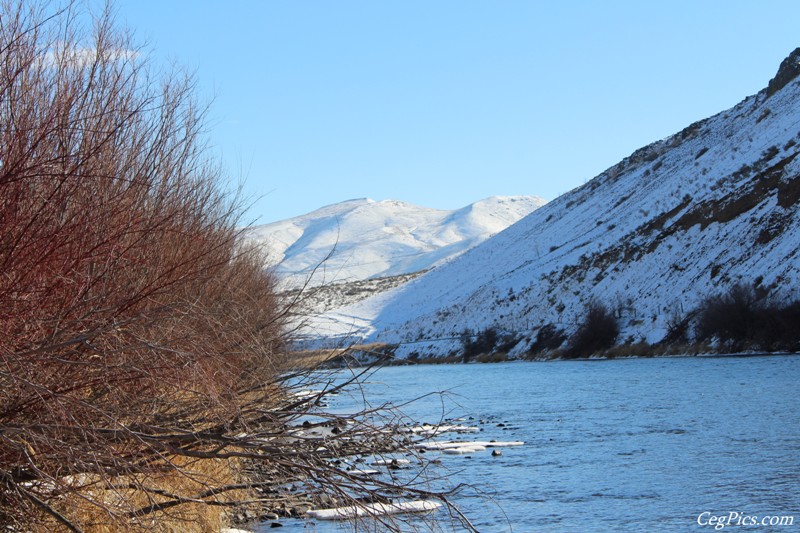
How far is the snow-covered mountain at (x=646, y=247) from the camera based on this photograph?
49.9m

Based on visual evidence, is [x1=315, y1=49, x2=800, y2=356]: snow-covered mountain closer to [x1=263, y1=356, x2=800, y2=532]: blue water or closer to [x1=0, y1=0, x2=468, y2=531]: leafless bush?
[x1=263, y1=356, x2=800, y2=532]: blue water

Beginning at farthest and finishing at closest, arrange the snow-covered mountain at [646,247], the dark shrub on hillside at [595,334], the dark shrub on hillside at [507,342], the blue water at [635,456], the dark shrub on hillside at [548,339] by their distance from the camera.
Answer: the dark shrub on hillside at [507,342]
the dark shrub on hillside at [548,339]
the dark shrub on hillside at [595,334]
the snow-covered mountain at [646,247]
the blue water at [635,456]

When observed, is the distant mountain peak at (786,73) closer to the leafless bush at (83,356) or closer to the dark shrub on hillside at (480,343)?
the dark shrub on hillside at (480,343)

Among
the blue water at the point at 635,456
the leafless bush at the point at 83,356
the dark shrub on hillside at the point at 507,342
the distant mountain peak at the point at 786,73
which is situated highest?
the distant mountain peak at the point at 786,73

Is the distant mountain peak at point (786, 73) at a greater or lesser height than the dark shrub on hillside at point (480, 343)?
Answer: greater

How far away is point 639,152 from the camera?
103m

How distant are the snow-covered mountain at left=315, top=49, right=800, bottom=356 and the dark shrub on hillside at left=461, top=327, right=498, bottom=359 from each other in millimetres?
1472

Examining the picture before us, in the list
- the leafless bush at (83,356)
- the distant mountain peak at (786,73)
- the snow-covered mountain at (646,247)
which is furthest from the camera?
the distant mountain peak at (786,73)

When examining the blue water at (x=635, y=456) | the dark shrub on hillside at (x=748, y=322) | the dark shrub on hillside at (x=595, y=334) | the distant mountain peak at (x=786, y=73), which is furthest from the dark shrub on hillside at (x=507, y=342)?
the distant mountain peak at (x=786, y=73)

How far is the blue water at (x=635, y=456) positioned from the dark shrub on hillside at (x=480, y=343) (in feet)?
121

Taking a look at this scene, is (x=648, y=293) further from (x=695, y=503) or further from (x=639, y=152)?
(x=639, y=152)

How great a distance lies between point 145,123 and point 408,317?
288 feet

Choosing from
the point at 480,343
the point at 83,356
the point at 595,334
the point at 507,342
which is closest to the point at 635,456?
the point at 83,356

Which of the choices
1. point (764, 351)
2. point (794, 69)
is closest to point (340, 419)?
point (764, 351)
